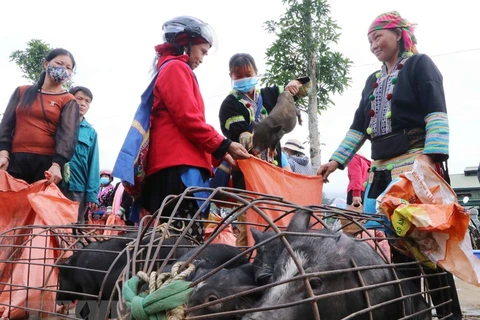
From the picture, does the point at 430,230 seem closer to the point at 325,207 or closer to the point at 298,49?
the point at 325,207

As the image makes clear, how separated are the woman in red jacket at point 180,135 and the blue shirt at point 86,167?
5.73 ft

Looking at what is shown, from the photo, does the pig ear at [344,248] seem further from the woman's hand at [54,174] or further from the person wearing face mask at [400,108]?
the woman's hand at [54,174]

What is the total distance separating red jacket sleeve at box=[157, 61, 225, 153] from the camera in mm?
3260

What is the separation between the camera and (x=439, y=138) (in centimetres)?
278

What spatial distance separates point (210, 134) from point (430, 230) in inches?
62.5

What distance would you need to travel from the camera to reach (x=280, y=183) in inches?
137

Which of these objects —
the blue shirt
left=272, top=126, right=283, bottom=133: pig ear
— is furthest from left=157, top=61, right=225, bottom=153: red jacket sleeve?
the blue shirt

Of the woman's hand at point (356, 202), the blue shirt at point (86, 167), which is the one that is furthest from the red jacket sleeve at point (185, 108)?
the woman's hand at point (356, 202)

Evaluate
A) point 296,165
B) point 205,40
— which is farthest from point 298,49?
point 205,40

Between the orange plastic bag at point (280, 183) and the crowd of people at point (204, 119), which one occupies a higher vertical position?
the crowd of people at point (204, 119)

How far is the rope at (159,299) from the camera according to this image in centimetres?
147

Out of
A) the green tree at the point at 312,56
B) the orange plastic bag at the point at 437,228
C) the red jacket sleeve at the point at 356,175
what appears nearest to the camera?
the orange plastic bag at the point at 437,228

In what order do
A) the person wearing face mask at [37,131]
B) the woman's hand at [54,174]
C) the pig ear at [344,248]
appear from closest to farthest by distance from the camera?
the pig ear at [344,248] < the woman's hand at [54,174] < the person wearing face mask at [37,131]

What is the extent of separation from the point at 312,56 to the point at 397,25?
10.8 m
